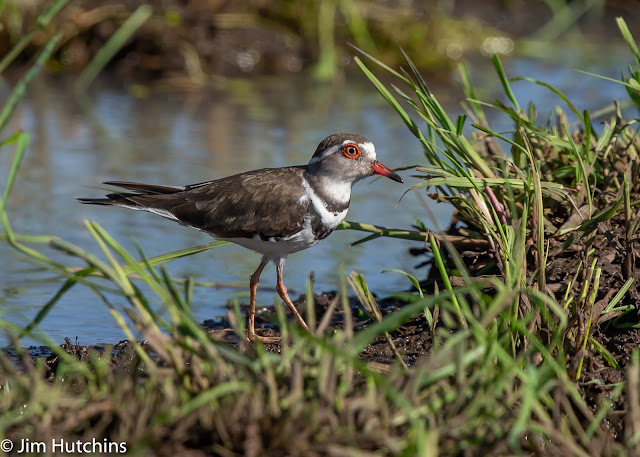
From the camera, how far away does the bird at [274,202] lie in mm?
5574

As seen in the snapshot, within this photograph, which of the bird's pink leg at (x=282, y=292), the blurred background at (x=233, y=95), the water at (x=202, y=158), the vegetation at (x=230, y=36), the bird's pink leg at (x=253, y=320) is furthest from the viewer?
the vegetation at (x=230, y=36)

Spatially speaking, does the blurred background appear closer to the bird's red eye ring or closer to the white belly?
the white belly

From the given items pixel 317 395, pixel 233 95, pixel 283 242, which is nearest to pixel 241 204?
pixel 283 242

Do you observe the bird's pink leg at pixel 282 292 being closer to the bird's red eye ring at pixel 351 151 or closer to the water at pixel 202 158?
the water at pixel 202 158

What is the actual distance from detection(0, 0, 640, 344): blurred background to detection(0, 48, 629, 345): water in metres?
0.02

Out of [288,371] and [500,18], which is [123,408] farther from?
[500,18]

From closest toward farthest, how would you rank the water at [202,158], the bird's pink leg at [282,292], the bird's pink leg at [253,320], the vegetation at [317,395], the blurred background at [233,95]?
the vegetation at [317,395] < the bird's pink leg at [253,320] < the bird's pink leg at [282,292] < the water at [202,158] < the blurred background at [233,95]

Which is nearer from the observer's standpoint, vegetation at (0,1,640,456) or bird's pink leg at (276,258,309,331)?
vegetation at (0,1,640,456)

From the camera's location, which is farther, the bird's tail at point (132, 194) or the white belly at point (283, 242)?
the bird's tail at point (132, 194)

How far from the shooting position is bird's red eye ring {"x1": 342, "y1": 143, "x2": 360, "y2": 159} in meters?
5.79

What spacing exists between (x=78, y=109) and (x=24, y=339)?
6.41m

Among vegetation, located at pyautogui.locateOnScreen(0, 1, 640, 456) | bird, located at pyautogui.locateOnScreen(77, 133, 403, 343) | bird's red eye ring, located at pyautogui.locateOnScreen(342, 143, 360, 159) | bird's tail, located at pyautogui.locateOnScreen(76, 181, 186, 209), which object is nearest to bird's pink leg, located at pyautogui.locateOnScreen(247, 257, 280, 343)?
bird, located at pyautogui.locateOnScreen(77, 133, 403, 343)

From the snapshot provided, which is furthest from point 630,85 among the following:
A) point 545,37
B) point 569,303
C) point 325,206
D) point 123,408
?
point 545,37

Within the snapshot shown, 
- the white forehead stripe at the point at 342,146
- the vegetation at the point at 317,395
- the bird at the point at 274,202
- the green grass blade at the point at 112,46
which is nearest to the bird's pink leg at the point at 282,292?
the bird at the point at 274,202
